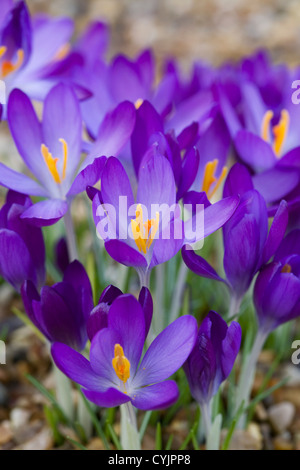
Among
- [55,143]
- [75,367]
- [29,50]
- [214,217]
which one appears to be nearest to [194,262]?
[214,217]

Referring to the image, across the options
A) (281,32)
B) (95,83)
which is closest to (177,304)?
(95,83)

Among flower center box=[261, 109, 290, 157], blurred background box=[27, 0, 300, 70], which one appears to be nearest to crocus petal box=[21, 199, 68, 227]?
flower center box=[261, 109, 290, 157]

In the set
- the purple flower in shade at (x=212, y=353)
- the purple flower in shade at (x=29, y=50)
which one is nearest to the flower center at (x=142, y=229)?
the purple flower in shade at (x=212, y=353)

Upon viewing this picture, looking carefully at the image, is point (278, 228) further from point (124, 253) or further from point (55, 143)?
point (55, 143)

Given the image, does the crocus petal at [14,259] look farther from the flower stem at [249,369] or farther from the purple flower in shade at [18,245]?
the flower stem at [249,369]
